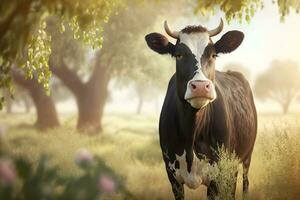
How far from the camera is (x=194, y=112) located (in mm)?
6727

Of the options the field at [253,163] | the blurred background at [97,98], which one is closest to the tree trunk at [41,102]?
the blurred background at [97,98]

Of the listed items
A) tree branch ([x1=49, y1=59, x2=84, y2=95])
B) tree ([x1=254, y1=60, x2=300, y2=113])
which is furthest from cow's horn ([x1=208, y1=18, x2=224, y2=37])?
tree ([x1=254, y1=60, x2=300, y2=113])

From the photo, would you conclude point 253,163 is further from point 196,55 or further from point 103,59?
point 103,59

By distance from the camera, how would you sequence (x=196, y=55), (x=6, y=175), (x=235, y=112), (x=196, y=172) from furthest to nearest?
1. (x=235, y=112)
2. (x=196, y=172)
3. (x=196, y=55)
4. (x=6, y=175)

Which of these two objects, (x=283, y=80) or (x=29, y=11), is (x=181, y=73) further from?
(x=283, y=80)

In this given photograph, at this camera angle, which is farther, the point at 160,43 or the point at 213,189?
the point at 160,43

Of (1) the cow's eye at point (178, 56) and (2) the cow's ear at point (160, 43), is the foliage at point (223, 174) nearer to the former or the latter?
(1) the cow's eye at point (178, 56)

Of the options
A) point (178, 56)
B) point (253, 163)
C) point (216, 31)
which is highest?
point (216, 31)

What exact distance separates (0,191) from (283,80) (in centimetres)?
5682

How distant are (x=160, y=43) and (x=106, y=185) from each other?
3809 mm

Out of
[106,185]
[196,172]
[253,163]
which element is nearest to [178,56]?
[196,172]

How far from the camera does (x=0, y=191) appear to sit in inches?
138

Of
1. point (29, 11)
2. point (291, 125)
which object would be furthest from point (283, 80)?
point (29, 11)

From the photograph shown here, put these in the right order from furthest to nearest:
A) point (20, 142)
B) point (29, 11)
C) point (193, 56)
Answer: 1. point (20, 142)
2. point (193, 56)
3. point (29, 11)
